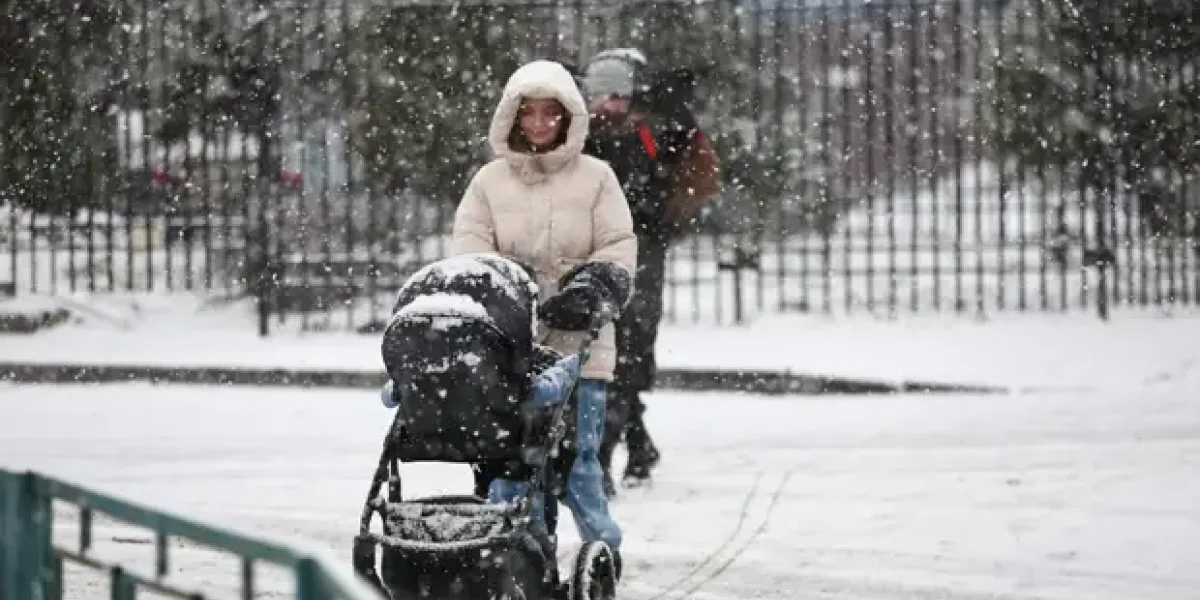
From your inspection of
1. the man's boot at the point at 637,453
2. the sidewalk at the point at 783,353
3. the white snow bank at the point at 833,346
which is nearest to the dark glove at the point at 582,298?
the man's boot at the point at 637,453

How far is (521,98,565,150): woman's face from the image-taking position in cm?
655

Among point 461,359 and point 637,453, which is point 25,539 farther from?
point 637,453

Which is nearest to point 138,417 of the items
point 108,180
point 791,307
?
point 108,180

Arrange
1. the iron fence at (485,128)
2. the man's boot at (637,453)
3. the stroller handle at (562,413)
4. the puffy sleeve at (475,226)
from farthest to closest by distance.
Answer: the iron fence at (485,128)
the man's boot at (637,453)
the puffy sleeve at (475,226)
the stroller handle at (562,413)

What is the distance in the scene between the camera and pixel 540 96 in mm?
6516

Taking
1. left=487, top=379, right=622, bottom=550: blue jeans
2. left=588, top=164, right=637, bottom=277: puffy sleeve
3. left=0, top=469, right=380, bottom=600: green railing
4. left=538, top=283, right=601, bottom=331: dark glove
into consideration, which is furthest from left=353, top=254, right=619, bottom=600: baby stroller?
left=0, top=469, right=380, bottom=600: green railing

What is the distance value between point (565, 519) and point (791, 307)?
731cm

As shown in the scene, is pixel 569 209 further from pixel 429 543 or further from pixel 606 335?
pixel 429 543

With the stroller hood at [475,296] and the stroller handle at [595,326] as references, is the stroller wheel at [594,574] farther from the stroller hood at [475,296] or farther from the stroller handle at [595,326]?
the stroller hood at [475,296]

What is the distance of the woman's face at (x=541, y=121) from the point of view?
6551mm

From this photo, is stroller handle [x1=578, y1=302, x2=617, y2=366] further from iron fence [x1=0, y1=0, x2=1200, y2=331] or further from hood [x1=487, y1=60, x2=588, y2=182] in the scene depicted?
iron fence [x1=0, y1=0, x2=1200, y2=331]

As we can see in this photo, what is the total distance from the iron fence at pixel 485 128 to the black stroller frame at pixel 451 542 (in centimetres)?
895

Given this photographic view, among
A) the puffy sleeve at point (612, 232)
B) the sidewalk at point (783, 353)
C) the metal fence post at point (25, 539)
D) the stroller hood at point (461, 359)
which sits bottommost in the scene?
the sidewalk at point (783, 353)

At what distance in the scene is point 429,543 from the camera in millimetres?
5551
